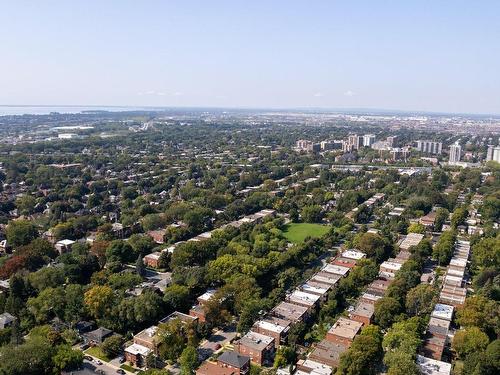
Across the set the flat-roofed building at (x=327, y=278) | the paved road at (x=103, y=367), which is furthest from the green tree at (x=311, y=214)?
the paved road at (x=103, y=367)

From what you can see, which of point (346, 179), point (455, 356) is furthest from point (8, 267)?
point (346, 179)

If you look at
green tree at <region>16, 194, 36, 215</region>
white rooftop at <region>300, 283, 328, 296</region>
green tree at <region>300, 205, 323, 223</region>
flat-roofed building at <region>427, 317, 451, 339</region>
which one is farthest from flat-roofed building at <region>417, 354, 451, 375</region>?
green tree at <region>16, 194, 36, 215</region>

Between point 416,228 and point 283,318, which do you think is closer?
point 283,318

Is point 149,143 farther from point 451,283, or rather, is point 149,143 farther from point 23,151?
point 451,283

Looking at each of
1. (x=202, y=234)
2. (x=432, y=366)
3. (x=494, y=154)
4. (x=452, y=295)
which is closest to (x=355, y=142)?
(x=494, y=154)

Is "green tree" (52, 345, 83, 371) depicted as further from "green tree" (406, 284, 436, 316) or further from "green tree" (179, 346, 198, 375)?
"green tree" (406, 284, 436, 316)

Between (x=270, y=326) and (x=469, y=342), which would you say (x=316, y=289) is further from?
(x=469, y=342)
